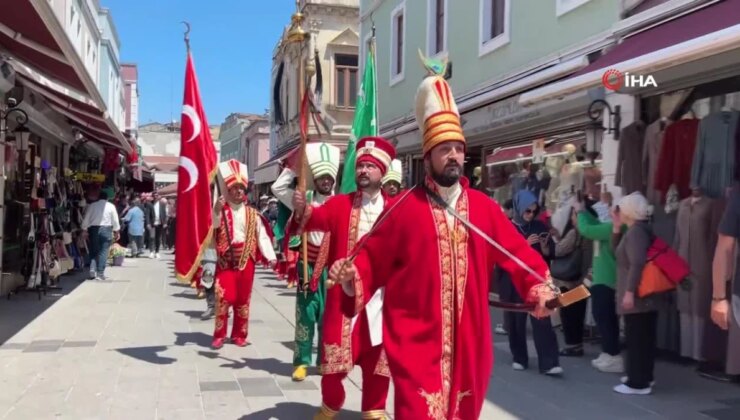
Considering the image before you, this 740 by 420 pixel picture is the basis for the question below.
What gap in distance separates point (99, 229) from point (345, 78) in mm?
15413

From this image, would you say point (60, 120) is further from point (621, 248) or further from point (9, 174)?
point (621, 248)

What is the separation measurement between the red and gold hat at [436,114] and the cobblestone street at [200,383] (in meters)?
2.56

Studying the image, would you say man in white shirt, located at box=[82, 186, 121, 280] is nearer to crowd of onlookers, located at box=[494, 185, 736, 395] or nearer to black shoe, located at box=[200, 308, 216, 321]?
→ black shoe, located at box=[200, 308, 216, 321]

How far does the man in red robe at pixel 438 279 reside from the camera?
3.41 metres

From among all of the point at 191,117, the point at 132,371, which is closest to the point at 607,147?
the point at 191,117

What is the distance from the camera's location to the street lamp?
8359 millimetres

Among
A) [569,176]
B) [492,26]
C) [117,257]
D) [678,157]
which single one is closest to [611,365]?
[678,157]

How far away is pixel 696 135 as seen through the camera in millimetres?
6996

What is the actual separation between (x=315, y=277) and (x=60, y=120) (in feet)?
29.7

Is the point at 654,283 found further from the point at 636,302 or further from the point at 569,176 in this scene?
the point at 569,176

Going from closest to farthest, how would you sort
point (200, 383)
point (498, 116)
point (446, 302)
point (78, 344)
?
point (446, 302) → point (200, 383) → point (78, 344) → point (498, 116)

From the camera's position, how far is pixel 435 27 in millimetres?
15492

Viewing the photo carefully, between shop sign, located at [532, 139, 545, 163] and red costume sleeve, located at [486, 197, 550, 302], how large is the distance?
6913 millimetres

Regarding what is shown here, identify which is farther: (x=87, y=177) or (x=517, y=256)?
(x=87, y=177)
